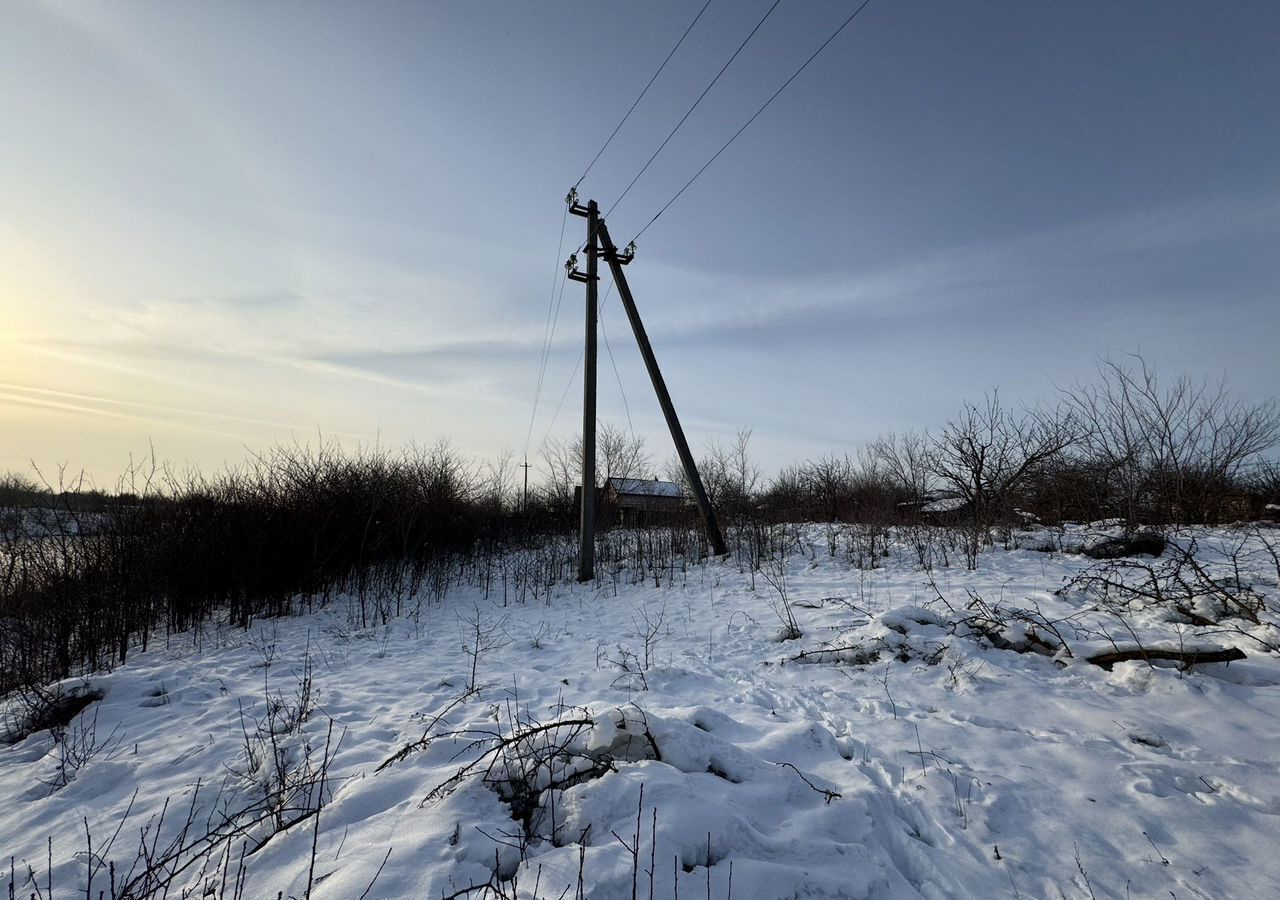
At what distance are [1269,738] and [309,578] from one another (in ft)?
38.5

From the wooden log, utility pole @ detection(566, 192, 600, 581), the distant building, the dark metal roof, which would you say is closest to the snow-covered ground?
the wooden log

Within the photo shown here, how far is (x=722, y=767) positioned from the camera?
2.79 m

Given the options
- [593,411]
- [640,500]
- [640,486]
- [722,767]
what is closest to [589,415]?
[593,411]

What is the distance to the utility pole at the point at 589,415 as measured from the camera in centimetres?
1073

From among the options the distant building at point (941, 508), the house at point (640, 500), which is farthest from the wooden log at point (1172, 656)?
the house at point (640, 500)

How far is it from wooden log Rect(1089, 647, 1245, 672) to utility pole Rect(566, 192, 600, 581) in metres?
8.08

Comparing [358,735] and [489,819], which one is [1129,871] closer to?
[489,819]

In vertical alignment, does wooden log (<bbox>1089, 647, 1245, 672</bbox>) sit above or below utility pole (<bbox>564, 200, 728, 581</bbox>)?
below

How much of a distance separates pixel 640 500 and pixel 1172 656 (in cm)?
2170

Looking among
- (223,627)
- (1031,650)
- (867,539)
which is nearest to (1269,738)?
(1031,650)

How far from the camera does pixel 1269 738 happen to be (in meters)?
2.94

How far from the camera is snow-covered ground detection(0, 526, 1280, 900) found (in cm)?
212

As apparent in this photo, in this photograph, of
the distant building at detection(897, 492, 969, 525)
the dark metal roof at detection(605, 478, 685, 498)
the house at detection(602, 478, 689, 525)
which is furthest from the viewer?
the dark metal roof at detection(605, 478, 685, 498)

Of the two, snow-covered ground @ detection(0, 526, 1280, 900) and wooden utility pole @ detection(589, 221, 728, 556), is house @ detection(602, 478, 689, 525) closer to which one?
wooden utility pole @ detection(589, 221, 728, 556)
